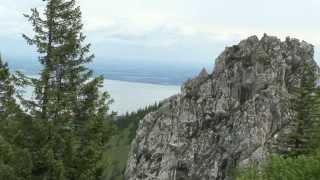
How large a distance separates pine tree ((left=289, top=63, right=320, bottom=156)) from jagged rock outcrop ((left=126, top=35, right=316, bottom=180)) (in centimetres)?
2776

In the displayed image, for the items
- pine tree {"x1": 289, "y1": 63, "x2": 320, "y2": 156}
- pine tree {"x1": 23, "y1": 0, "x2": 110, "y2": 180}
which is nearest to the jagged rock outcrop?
pine tree {"x1": 289, "y1": 63, "x2": 320, "y2": 156}

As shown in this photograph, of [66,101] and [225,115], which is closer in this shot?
[66,101]

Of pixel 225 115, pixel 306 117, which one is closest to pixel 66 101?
pixel 306 117

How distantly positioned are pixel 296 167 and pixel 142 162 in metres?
68.9

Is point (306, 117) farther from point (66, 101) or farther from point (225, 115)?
point (225, 115)

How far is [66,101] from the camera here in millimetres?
28141

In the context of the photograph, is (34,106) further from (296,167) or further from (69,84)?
(296,167)

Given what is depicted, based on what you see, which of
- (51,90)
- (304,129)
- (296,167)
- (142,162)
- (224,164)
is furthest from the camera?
(142,162)

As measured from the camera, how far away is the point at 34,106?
28.4m

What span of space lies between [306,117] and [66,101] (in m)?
19.6

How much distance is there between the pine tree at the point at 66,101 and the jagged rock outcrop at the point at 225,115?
139 ft

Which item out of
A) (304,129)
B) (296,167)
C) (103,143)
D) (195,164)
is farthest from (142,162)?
(296,167)

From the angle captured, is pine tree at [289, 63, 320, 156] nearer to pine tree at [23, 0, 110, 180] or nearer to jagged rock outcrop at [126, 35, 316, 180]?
pine tree at [23, 0, 110, 180]

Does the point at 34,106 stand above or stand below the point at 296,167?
above
